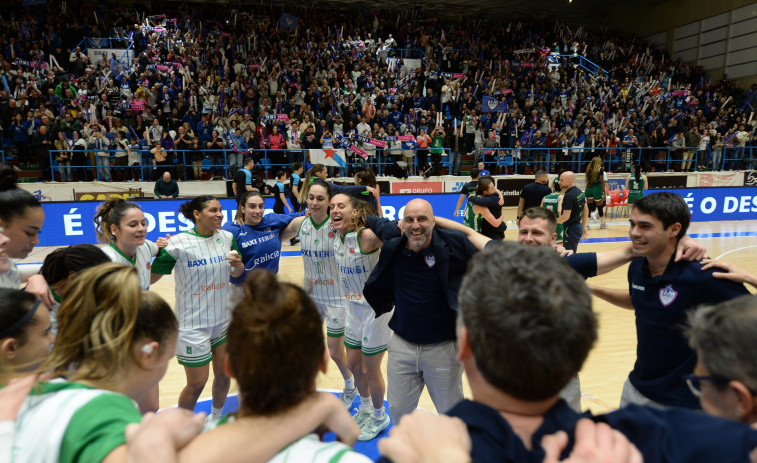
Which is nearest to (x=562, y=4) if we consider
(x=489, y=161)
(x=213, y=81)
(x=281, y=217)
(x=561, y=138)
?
(x=561, y=138)

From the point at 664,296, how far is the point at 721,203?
14936 millimetres

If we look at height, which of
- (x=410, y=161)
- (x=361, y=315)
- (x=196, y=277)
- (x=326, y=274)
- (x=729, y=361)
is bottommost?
(x=361, y=315)

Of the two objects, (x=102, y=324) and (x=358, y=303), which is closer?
(x=102, y=324)

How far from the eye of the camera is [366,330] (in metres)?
4.11

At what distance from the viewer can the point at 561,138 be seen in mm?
19031

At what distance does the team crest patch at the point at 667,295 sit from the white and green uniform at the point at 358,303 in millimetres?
2137

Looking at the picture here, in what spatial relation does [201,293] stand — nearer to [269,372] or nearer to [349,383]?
[349,383]

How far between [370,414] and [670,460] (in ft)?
11.2

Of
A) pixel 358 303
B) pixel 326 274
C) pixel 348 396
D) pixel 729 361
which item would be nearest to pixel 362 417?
pixel 348 396

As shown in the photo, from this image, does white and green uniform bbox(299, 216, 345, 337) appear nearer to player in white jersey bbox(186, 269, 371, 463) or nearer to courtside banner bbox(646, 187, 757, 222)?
player in white jersey bbox(186, 269, 371, 463)

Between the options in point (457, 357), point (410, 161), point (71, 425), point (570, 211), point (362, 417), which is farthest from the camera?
point (410, 161)

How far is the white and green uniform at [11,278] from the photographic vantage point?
272cm

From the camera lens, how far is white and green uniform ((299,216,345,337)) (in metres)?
4.59

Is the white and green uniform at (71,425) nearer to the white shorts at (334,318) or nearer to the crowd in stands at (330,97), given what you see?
the white shorts at (334,318)
